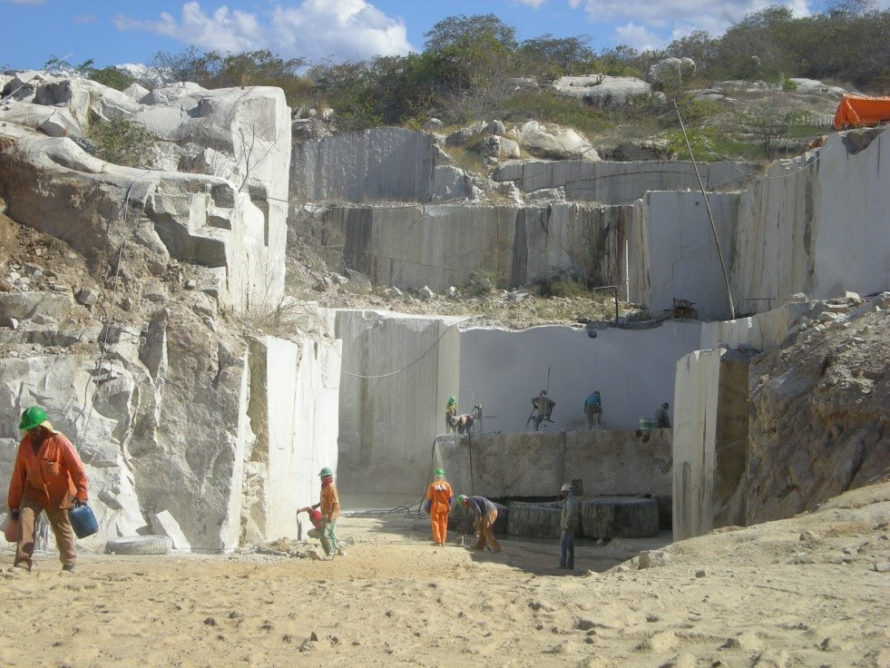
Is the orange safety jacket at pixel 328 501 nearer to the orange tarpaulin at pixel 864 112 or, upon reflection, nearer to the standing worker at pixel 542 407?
the standing worker at pixel 542 407

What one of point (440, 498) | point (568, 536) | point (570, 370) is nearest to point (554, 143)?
point (570, 370)

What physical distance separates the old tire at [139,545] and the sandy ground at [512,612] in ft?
2.98

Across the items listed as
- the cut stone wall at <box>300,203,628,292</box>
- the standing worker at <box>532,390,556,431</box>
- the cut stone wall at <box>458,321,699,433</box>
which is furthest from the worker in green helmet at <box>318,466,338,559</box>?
the cut stone wall at <box>300,203,628,292</box>

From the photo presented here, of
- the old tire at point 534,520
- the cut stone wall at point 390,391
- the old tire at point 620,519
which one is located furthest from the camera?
the cut stone wall at point 390,391

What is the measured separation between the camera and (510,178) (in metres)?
34.5

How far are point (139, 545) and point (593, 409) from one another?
40.6 ft

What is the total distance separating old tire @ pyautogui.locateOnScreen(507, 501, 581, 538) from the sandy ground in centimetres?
806

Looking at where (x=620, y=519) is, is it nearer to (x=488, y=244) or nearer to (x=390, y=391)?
(x=390, y=391)

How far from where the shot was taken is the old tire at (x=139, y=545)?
413 inches

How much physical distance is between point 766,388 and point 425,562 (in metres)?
3.93

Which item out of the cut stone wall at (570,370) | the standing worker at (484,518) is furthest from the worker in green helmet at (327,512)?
the cut stone wall at (570,370)

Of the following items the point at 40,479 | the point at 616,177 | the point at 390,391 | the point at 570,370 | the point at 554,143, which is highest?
the point at 554,143

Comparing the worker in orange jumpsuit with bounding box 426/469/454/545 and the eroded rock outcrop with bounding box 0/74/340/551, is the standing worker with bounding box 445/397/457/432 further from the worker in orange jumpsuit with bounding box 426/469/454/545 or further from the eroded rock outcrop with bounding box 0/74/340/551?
the eroded rock outcrop with bounding box 0/74/340/551

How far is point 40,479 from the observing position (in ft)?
27.5
